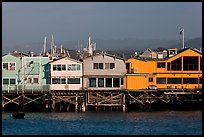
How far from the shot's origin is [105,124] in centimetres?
3962

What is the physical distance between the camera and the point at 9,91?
5312cm

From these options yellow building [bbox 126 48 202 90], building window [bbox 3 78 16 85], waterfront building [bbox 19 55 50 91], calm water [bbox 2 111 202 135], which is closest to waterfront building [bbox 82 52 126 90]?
yellow building [bbox 126 48 202 90]

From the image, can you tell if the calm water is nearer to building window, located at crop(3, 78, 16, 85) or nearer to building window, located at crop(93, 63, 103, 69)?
building window, located at crop(3, 78, 16, 85)

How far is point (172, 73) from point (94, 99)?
9193 mm

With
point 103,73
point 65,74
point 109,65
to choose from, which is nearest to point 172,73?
point 109,65

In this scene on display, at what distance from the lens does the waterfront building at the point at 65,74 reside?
180 feet

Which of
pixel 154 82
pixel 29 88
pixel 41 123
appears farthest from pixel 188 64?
pixel 41 123

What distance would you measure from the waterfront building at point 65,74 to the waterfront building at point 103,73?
2.41 feet

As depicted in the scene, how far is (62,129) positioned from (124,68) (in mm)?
20569

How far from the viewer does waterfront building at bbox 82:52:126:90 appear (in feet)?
181

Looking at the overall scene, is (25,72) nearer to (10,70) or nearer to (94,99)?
(10,70)

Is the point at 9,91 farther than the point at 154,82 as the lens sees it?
No

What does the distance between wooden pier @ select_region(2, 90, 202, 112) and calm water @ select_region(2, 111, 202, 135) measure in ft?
9.57

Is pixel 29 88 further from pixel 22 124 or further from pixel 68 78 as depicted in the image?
pixel 22 124
